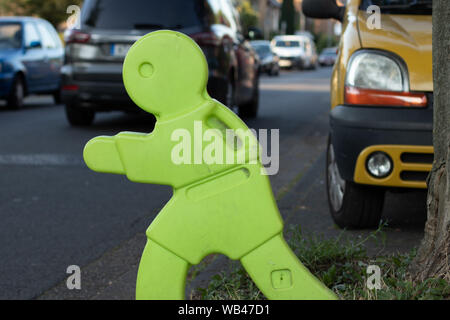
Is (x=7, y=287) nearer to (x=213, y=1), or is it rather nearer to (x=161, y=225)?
(x=161, y=225)

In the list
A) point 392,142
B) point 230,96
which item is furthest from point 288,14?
point 392,142

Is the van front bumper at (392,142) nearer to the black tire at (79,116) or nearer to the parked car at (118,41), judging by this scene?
the parked car at (118,41)

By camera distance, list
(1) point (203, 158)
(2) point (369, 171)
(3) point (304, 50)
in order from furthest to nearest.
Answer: (3) point (304, 50)
(2) point (369, 171)
(1) point (203, 158)

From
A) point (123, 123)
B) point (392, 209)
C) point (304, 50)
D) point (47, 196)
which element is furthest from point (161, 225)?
point (304, 50)

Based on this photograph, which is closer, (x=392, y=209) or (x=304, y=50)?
(x=392, y=209)

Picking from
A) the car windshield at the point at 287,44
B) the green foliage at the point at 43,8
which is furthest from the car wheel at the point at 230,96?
the car windshield at the point at 287,44

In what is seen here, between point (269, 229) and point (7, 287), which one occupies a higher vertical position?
point (269, 229)

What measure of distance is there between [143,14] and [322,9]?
4.82m

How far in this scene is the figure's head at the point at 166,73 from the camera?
2.26m

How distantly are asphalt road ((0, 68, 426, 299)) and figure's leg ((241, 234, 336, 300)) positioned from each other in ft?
5.35

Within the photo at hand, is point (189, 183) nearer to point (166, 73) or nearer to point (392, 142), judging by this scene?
point (166, 73)

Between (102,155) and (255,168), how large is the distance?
49 centimetres

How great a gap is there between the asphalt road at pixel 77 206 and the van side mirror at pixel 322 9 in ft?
4.51

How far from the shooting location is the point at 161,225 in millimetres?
2375
